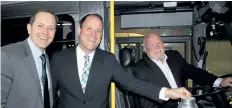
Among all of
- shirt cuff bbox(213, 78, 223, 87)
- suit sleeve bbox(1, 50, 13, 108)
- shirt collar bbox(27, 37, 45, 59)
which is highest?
A: shirt collar bbox(27, 37, 45, 59)

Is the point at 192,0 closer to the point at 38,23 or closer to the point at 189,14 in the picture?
the point at 189,14

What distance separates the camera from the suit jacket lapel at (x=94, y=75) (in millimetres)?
2016

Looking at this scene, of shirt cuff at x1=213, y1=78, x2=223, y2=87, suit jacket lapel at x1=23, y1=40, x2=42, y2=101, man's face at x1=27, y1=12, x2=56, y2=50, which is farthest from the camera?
shirt cuff at x1=213, y1=78, x2=223, y2=87

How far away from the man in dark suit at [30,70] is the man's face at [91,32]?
268 millimetres

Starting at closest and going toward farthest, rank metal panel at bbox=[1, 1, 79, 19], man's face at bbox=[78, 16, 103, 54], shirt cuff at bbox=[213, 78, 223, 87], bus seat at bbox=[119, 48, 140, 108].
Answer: man's face at bbox=[78, 16, 103, 54] < metal panel at bbox=[1, 1, 79, 19] < bus seat at bbox=[119, 48, 140, 108] < shirt cuff at bbox=[213, 78, 223, 87]

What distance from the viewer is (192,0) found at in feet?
9.74

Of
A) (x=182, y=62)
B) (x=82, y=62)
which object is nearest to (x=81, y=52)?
(x=82, y=62)

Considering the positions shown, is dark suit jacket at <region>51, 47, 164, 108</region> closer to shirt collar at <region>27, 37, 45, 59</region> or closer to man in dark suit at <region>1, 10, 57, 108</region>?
man in dark suit at <region>1, 10, 57, 108</region>

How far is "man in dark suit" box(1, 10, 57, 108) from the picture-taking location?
1601 mm

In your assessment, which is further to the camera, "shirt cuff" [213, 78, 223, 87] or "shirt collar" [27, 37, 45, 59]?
"shirt cuff" [213, 78, 223, 87]

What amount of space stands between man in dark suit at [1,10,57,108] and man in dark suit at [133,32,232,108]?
111 centimetres

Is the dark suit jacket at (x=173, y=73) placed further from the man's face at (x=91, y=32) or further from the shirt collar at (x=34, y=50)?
the shirt collar at (x=34, y=50)

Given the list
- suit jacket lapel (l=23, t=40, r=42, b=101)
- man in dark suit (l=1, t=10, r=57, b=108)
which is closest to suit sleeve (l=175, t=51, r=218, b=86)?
man in dark suit (l=1, t=10, r=57, b=108)

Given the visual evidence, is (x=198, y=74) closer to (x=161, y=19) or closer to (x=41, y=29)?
(x=161, y=19)
